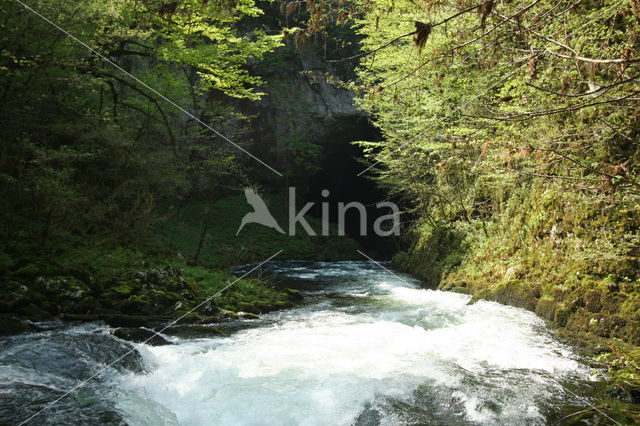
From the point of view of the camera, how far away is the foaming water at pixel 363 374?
13.5ft

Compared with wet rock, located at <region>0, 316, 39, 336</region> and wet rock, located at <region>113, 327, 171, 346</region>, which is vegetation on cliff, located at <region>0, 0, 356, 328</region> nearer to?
wet rock, located at <region>0, 316, 39, 336</region>

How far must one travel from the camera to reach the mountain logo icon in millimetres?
25156

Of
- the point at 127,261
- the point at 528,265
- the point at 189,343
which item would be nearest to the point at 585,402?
the point at 528,265

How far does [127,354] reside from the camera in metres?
5.25

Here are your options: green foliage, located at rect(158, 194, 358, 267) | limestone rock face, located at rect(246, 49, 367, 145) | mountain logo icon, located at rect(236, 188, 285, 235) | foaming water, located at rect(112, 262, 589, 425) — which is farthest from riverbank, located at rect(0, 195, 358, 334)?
limestone rock face, located at rect(246, 49, 367, 145)

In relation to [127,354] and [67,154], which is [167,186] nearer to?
[67,154]

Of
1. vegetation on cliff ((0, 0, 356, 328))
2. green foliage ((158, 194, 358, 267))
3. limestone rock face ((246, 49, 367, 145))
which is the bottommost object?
green foliage ((158, 194, 358, 267))

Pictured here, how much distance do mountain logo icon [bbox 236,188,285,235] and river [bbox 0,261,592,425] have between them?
17.8 m

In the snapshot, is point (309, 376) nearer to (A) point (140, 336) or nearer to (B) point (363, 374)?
(B) point (363, 374)

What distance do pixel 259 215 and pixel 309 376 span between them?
2127 centimetres

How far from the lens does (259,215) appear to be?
2583 centimetres

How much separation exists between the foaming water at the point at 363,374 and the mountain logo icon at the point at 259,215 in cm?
1739

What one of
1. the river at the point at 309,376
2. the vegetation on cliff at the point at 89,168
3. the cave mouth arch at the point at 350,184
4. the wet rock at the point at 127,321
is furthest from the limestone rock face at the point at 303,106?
the river at the point at 309,376
